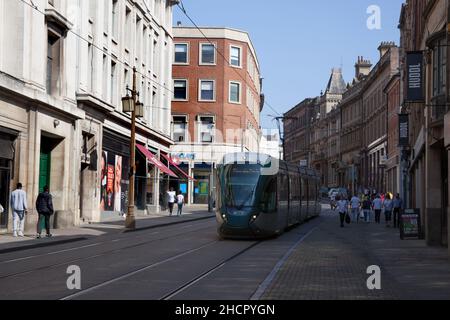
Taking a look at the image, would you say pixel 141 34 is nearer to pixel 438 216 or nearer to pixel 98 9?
pixel 98 9

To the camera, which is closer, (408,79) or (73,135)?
(408,79)

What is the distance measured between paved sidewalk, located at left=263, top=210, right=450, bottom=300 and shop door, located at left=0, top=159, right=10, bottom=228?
11.1 meters

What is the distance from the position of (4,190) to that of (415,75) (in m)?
15.6

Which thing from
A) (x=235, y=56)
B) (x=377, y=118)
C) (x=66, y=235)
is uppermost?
(x=235, y=56)

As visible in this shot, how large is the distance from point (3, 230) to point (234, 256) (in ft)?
35.5

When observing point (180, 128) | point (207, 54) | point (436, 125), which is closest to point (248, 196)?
point (436, 125)

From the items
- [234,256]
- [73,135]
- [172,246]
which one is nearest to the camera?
[234,256]

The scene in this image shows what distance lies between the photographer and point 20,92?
26.3m

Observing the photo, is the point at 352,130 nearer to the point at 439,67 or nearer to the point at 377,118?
the point at 377,118

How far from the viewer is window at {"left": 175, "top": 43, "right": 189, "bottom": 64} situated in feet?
226

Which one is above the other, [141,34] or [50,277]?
[141,34]

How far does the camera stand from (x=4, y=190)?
26.9 metres
